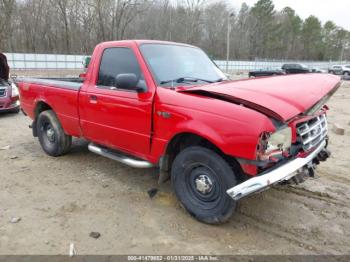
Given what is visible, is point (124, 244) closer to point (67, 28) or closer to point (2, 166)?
point (2, 166)

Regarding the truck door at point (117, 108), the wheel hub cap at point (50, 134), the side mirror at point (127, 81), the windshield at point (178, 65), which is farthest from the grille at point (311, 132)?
the wheel hub cap at point (50, 134)

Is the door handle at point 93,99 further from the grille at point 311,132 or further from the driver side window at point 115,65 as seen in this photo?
the grille at point 311,132

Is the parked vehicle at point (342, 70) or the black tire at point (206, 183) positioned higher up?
the parked vehicle at point (342, 70)

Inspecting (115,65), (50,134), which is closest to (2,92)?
(50,134)

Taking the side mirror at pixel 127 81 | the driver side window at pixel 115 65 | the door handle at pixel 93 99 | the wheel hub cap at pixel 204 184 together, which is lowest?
the wheel hub cap at pixel 204 184

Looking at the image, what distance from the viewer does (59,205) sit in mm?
4289

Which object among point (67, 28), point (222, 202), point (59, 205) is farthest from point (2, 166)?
point (67, 28)

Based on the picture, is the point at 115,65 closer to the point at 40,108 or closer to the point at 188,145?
the point at 188,145

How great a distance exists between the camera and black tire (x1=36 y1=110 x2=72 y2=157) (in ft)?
19.3

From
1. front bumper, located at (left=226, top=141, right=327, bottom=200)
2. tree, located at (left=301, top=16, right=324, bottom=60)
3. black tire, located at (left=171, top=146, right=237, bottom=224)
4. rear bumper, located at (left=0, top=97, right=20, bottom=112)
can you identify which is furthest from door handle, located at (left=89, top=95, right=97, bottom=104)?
tree, located at (left=301, top=16, right=324, bottom=60)

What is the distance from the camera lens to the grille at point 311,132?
3545mm

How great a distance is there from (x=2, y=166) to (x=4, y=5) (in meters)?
50.1

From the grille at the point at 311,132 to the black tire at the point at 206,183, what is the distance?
826mm

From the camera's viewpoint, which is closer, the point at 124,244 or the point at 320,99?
the point at 124,244
